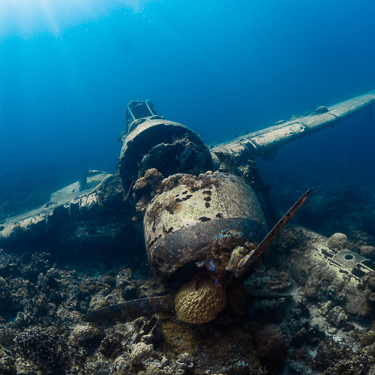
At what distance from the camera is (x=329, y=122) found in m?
13.2

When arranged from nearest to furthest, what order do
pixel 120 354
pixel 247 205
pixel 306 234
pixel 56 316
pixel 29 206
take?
pixel 120 354 → pixel 247 205 → pixel 56 316 → pixel 306 234 → pixel 29 206

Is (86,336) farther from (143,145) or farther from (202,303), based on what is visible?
(143,145)

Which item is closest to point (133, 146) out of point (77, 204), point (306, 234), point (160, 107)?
point (77, 204)

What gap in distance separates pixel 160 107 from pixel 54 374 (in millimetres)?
154903

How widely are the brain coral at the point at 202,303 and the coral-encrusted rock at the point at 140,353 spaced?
539mm

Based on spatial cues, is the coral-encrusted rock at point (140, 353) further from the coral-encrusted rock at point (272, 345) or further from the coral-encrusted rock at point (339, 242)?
the coral-encrusted rock at point (339, 242)

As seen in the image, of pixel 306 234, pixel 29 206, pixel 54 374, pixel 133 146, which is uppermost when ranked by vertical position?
pixel 29 206

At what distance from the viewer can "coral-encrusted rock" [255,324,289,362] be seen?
106 inches

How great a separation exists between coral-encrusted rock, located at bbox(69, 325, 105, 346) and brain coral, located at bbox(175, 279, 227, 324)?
1685 millimetres

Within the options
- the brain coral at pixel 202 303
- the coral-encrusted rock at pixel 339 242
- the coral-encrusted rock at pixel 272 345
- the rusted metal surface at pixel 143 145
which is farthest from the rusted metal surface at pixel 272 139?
the coral-encrusted rock at pixel 272 345

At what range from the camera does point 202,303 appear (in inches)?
111

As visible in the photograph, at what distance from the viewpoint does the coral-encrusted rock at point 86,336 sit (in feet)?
11.1

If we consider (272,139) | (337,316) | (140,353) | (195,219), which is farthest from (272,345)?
(272,139)

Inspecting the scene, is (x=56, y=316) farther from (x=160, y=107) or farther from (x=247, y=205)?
(x=160, y=107)
